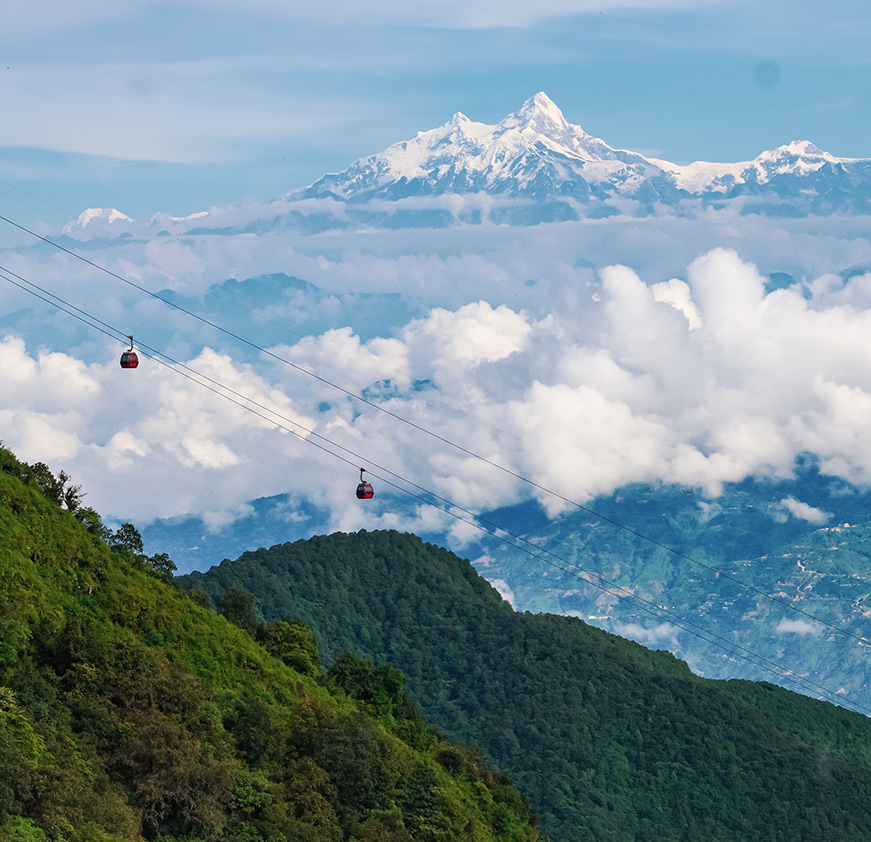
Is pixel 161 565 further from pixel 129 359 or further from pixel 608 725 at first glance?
pixel 608 725

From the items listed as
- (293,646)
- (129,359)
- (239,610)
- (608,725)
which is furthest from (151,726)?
(608,725)

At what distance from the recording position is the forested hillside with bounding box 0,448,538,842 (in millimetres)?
42656

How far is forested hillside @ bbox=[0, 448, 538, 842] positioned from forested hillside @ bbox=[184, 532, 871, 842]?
3613 inches

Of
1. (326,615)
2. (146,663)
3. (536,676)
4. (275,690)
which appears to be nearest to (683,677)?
(536,676)

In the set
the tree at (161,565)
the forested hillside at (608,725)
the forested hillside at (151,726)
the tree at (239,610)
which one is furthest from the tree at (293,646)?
the forested hillside at (608,725)

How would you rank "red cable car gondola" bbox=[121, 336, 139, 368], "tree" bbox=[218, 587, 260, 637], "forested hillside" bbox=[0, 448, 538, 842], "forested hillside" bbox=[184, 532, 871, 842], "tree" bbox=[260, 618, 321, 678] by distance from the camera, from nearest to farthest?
"forested hillside" bbox=[0, 448, 538, 842]
"red cable car gondola" bbox=[121, 336, 139, 368]
"tree" bbox=[260, 618, 321, 678]
"tree" bbox=[218, 587, 260, 637]
"forested hillside" bbox=[184, 532, 871, 842]

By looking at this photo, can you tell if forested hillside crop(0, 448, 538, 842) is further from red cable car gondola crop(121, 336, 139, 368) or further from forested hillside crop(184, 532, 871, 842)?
forested hillside crop(184, 532, 871, 842)

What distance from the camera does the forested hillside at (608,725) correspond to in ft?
508

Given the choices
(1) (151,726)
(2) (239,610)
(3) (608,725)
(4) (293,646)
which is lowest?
(1) (151,726)

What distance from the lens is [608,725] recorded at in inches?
6693

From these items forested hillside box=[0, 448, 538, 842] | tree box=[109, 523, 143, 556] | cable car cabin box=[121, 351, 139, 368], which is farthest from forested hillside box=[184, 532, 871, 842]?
cable car cabin box=[121, 351, 139, 368]

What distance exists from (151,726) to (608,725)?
132273 millimetres

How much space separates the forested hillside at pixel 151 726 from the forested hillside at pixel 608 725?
91.8 metres

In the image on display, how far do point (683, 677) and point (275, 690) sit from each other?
138 metres
